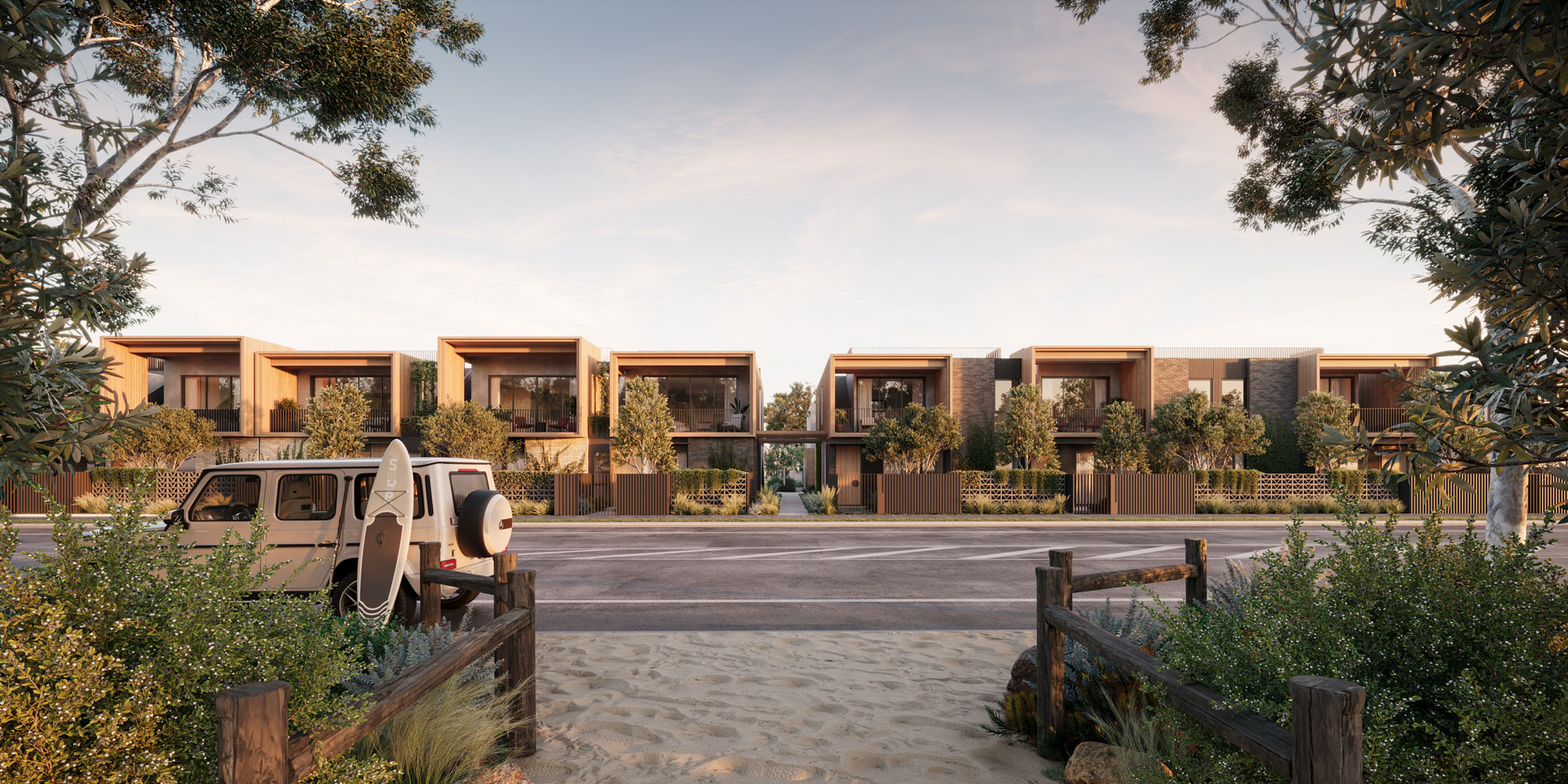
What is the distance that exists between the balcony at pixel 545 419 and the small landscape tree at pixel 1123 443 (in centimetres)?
2270

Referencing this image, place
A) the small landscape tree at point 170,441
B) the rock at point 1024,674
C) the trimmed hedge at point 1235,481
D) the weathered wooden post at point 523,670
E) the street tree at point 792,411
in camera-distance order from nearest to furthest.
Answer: the weathered wooden post at point 523,670 < the rock at point 1024,674 < the small landscape tree at point 170,441 < the trimmed hedge at point 1235,481 < the street tree at point 792,411

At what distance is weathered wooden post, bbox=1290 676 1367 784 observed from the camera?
2.12m

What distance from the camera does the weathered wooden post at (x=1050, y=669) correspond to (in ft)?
14.6

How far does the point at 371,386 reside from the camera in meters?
33.4

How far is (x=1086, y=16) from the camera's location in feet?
44.6

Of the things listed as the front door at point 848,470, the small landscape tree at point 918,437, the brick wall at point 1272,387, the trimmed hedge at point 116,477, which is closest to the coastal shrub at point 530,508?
the front door at point 848,470

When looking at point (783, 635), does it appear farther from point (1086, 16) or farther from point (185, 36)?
point (1086, 16)

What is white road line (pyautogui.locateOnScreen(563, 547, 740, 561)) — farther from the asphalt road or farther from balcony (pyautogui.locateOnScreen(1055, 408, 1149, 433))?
balcony (pyautogui.locateOnScreen(1055, 408, 1149, 433))

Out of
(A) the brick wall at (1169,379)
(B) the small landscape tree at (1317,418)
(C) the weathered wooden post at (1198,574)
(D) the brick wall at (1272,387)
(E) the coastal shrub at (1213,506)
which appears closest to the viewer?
(C) the weathered wooden post at (1198,574)

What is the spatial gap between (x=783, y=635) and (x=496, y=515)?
13.0 feet

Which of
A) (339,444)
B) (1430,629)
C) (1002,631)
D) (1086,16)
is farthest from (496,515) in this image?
Answer: (339,444)

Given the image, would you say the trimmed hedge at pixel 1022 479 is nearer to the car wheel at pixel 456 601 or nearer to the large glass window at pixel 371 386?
the car wheel at pixel 456 601

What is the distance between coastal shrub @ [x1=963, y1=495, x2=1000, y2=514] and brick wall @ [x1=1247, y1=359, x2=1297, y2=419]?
16.9m

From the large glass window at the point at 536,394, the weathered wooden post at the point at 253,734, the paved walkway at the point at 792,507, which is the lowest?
the paved walkway at the point at 792,507
